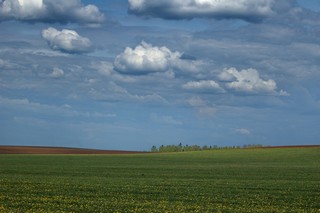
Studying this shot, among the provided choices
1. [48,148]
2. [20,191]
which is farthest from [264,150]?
[20,191]

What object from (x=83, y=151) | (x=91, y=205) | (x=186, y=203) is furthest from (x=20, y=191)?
(x=83, y=151)

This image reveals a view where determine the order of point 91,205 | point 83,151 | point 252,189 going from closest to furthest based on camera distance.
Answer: point 91,205 → point 252,189 → point 83,151

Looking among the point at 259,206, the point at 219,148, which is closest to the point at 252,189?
the point at 259,206

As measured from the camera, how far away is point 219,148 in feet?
427

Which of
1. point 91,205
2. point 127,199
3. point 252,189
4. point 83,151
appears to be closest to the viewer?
point 91,205

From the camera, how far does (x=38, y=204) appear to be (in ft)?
90.3

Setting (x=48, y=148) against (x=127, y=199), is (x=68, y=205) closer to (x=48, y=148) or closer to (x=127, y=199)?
(x=127, y=199)

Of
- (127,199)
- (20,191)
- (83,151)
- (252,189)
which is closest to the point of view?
(127,199)

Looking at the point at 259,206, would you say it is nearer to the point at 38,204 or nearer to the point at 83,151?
the point at 38,204

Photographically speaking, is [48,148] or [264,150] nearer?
[264,150]

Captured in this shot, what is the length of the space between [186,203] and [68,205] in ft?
19.8

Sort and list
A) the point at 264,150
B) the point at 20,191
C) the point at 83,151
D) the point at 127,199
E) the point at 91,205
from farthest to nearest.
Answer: the point at 83,151 < the point at 264,150 < the point at 20,191 < the point at 127,199 < the point at 91,205

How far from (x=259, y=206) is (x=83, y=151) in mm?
104042

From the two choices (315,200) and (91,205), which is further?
(315,200)
